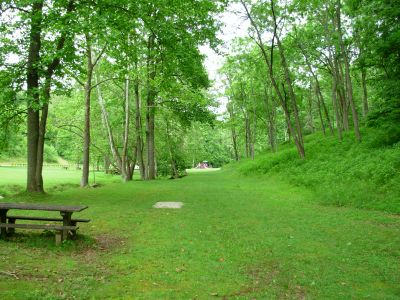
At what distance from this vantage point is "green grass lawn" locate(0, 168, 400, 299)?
16.3 feet

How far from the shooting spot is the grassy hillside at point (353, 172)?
37.5ft

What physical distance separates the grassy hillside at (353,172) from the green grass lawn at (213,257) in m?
1.03

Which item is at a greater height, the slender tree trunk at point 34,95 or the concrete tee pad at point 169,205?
the slender tree trunk at point 34,95

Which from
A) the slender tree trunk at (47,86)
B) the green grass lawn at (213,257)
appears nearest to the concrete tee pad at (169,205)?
the green grass lawn at (213,257)

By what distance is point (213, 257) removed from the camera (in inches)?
259

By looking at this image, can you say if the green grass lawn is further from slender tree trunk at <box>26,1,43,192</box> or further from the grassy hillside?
slender tree trunk at <box>26,1,43,192</box>

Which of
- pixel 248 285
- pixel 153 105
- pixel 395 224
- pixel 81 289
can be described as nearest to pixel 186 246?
pixel 248 285

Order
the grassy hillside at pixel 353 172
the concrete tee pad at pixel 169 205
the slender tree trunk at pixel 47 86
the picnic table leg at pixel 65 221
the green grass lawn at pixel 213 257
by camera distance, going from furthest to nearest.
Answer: the slender tree trunk at pixel 47 86, the concrete tee pad at pixel 169 205, the grassy hillside at pixel 353 172, the picnic table leg at pixel 65 221, the green grass lawn at pixel 213 257

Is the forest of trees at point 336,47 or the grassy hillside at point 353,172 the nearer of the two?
the grassy hillside at point 353,172

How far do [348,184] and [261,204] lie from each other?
345cm

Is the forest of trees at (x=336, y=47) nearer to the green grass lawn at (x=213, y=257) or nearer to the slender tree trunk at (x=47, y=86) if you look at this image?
the green grass lawn at (x=213, y=257)

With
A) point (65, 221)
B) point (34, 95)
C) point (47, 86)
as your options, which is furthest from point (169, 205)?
point (34, 95)

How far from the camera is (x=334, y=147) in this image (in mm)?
20703

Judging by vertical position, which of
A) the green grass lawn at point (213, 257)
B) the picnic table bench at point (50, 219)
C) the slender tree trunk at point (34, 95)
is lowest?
the green grass lawn at point (213, 257)
